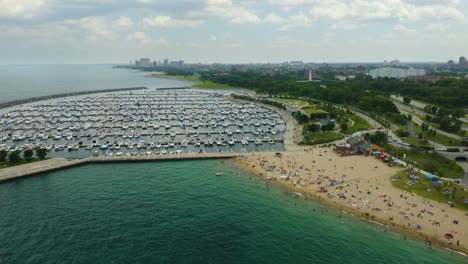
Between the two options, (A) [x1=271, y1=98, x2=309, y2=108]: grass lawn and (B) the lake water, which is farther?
(A) [x1=271, y1=98, x2=309, y2=108]: grass lawn

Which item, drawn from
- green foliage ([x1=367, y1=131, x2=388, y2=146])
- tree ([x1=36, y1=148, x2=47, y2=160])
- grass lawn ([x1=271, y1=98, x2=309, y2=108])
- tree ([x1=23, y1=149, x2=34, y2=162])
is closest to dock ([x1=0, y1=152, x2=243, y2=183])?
tree ([x1=36, y1=148, x2=47, y2=160])

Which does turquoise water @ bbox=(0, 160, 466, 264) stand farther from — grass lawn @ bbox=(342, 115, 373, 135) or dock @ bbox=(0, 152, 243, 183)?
grass lawn @ bbox=(342, 115, 373, 135)

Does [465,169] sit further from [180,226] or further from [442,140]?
[180,226]

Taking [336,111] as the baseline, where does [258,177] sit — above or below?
below

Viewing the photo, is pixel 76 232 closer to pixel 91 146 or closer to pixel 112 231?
pixel 112 231

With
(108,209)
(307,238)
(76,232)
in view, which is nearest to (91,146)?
(108,209)

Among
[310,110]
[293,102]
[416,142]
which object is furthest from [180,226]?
[293,102]
